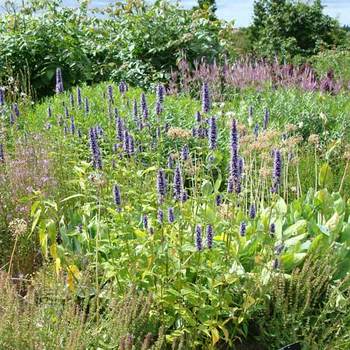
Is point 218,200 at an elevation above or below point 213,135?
below

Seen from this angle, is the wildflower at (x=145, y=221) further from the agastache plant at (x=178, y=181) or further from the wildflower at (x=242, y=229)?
the wildflower at (x=242, y=229)

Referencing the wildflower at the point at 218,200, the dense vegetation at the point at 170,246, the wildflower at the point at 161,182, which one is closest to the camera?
the dense vegetation at the point at 170,246

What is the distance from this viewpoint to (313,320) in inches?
119

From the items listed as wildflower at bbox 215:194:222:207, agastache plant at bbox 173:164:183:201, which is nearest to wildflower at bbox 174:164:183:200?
agastache plant at bbox 173:164:183:201

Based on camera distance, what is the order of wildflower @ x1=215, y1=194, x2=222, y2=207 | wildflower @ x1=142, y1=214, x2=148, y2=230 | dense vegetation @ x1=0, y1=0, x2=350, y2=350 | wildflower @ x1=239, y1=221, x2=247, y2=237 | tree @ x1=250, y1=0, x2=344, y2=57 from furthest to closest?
1. tree @ x1=250, y1=0, x2=344, y2=57
2. wildflower @ x1=215, y1=194, x2=222, y2=207
3. wildflower @ x1=142, y1=214, x2=148, y2=230
4. wildflower @ x1=239, y1=221, x2=247, y2=237
5. dense vegetation @ x1=0, y1=0, x2=350, y2=350

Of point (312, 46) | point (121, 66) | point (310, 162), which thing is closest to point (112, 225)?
point (310, 162)

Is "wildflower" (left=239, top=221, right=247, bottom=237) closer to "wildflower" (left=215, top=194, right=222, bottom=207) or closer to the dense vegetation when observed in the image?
the dense vegetation

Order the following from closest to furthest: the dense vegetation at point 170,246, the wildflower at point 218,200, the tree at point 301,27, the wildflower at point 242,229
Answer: the dense vegetation at point 170,246
the wildflower at point 242,229
the wildflower at point 218,200
the tree at point 301,27

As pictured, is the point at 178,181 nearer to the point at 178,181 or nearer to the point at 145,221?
the point at 178,181

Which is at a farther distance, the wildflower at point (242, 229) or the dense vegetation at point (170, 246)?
the wildflower at point (242, 229)

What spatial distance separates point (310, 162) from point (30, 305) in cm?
328

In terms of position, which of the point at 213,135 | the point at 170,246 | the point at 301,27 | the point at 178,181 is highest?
the point at 301,27

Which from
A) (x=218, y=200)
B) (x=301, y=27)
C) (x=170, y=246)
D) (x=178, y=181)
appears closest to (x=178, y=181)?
(x=178, y=181)

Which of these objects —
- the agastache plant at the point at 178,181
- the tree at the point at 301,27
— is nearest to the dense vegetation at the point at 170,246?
the agastache plant at the point at 178,181
